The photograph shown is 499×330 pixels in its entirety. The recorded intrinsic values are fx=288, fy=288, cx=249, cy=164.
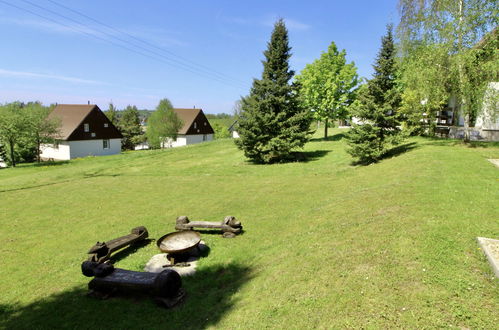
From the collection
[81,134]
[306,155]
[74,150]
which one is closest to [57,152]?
[74,150]

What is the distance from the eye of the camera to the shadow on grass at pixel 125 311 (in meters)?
6.26

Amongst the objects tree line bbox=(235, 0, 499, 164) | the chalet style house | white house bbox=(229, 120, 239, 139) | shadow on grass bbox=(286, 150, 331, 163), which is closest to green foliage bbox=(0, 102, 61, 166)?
the chalet style house

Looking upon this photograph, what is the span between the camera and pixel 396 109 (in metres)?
19.6

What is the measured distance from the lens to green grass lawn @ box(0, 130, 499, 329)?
5523mm

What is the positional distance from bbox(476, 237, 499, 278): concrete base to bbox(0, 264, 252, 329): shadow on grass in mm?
5398

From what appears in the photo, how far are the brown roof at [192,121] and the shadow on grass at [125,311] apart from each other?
52.5 meters

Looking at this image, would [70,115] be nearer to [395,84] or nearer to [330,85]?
[330,85]

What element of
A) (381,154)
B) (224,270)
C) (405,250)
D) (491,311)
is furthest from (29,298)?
(381,154)

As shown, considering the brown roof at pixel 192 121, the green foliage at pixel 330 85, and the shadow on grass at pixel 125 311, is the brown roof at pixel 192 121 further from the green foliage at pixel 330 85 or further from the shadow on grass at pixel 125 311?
the shadow on grass at pixel 125 311

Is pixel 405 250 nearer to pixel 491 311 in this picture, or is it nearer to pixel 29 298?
pixel 491 311

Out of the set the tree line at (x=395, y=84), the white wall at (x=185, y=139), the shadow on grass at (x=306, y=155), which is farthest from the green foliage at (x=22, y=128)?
the shadow on grass at (x=306, y=155)

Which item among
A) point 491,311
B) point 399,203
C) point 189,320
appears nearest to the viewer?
point 491,311

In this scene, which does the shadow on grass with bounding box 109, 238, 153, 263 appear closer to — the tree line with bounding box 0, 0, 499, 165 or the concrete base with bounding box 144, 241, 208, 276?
the concrete base with bounding box 144, 241, 208, 276

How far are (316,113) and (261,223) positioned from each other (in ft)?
74.7
